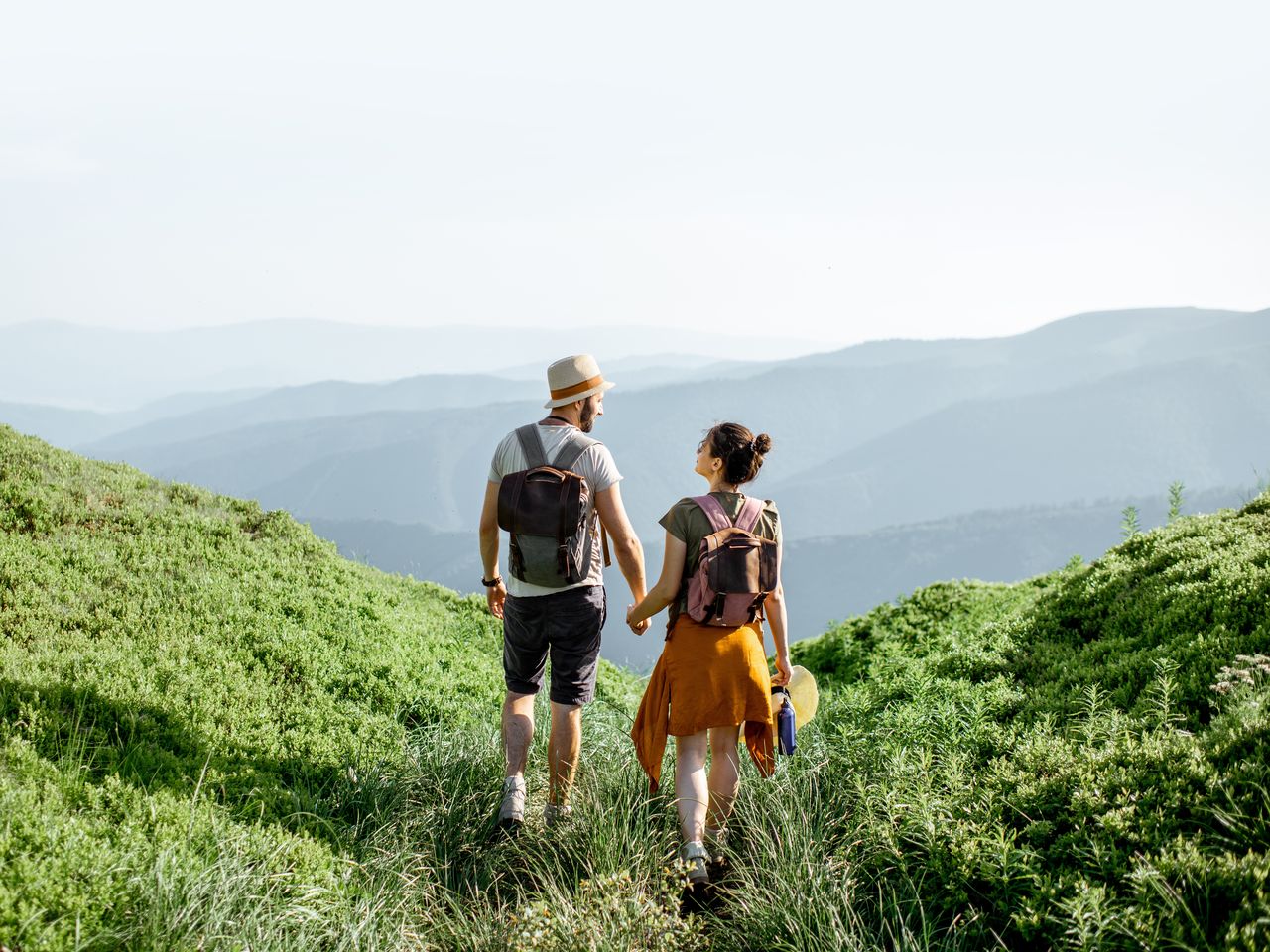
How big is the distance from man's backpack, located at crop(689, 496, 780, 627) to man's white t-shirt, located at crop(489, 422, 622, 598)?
1.92ft

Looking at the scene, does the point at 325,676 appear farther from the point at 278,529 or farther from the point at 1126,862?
the point at 1126,862

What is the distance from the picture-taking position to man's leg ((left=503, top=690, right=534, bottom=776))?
5.12 meters

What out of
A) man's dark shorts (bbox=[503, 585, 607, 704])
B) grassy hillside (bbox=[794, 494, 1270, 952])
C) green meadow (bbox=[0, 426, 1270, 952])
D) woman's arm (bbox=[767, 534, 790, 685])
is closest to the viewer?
grassy hillside (bbox=[794, 494, 1270, 952])

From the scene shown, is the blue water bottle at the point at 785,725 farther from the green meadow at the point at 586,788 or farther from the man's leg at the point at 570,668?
the man's leg at the point at 570,668

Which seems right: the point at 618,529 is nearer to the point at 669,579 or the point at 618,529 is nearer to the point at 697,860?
the point at 669,579

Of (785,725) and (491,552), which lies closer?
(785,725)

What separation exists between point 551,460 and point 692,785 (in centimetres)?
185

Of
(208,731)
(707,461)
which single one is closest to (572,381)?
(707,461)

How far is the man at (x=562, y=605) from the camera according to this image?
15.8ft

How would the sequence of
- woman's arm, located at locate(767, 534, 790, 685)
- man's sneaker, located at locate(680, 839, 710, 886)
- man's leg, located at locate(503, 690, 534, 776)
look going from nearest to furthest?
man's sneaker, located at locate(680, 839, 710, 886), woman's arm, located at locate(767, 534, 790, 685), man's leg, located at locate(503, 690, 534, 776)

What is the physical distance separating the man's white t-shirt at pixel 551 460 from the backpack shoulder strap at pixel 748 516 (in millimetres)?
698

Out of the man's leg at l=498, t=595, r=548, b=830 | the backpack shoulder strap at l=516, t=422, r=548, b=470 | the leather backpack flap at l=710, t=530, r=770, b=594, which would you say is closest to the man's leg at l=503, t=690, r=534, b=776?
the man's leg at l=498, t=595, r=548, b=830

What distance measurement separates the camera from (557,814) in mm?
4918

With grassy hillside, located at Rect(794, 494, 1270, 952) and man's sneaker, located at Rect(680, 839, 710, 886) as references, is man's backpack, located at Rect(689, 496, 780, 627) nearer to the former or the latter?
man's sneaker, located at Rect(680, 839, 710, 886)
